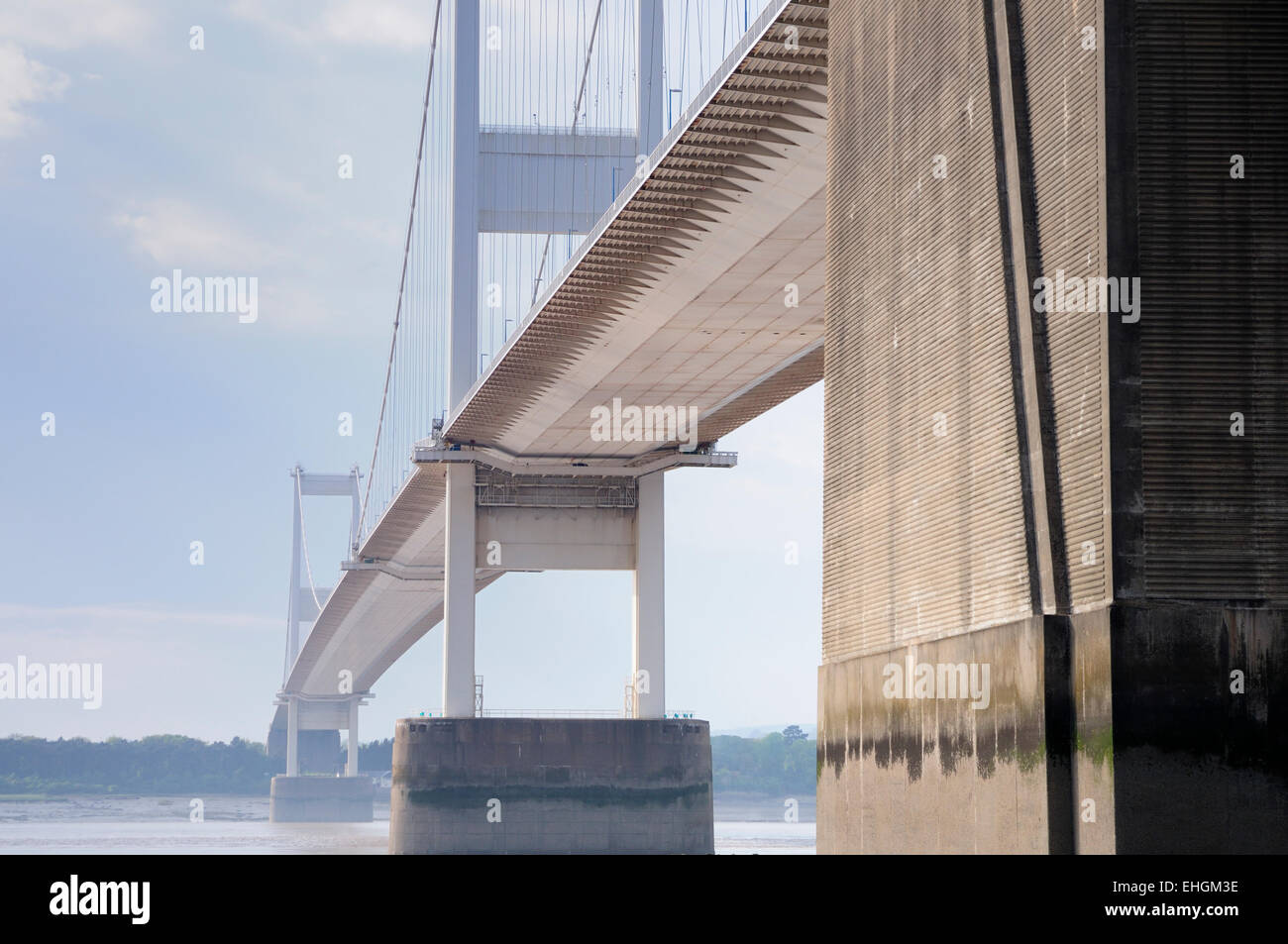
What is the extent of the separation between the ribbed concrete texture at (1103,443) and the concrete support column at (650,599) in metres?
27.5

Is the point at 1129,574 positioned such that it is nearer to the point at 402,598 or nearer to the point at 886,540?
the point at 886,540

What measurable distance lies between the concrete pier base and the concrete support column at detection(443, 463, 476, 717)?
59.2 metres

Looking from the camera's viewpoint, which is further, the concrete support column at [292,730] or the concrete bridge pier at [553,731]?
the concrete support column at [292,730]

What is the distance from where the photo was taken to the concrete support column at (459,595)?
41.2m

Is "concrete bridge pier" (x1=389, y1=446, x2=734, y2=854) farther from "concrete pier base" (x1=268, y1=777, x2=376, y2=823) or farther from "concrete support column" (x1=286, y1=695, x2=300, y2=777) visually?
"concrete pier base" (x1=268, y1=777, x2=376, y2=823)

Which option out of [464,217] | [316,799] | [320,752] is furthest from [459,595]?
[320,752]

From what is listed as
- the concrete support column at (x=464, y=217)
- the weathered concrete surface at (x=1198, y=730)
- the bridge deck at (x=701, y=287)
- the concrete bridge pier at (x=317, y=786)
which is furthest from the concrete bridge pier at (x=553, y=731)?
the concrete bridge pier at (x=317, y=786)

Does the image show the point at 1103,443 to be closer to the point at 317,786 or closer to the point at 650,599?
the point at 650,599

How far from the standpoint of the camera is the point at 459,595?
4153 cm

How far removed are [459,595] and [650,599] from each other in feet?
13.6

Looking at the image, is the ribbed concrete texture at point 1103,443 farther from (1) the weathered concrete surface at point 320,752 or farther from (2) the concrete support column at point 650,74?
(1) the weathered concrete surface at point 320,752

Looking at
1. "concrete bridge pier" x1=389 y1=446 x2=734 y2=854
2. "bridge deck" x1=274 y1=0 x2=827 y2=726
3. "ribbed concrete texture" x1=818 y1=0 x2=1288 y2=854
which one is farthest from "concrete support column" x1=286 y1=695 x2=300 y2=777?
"ribbed concrete texture" x1=818 y1=0 x2=1288 y2=854
